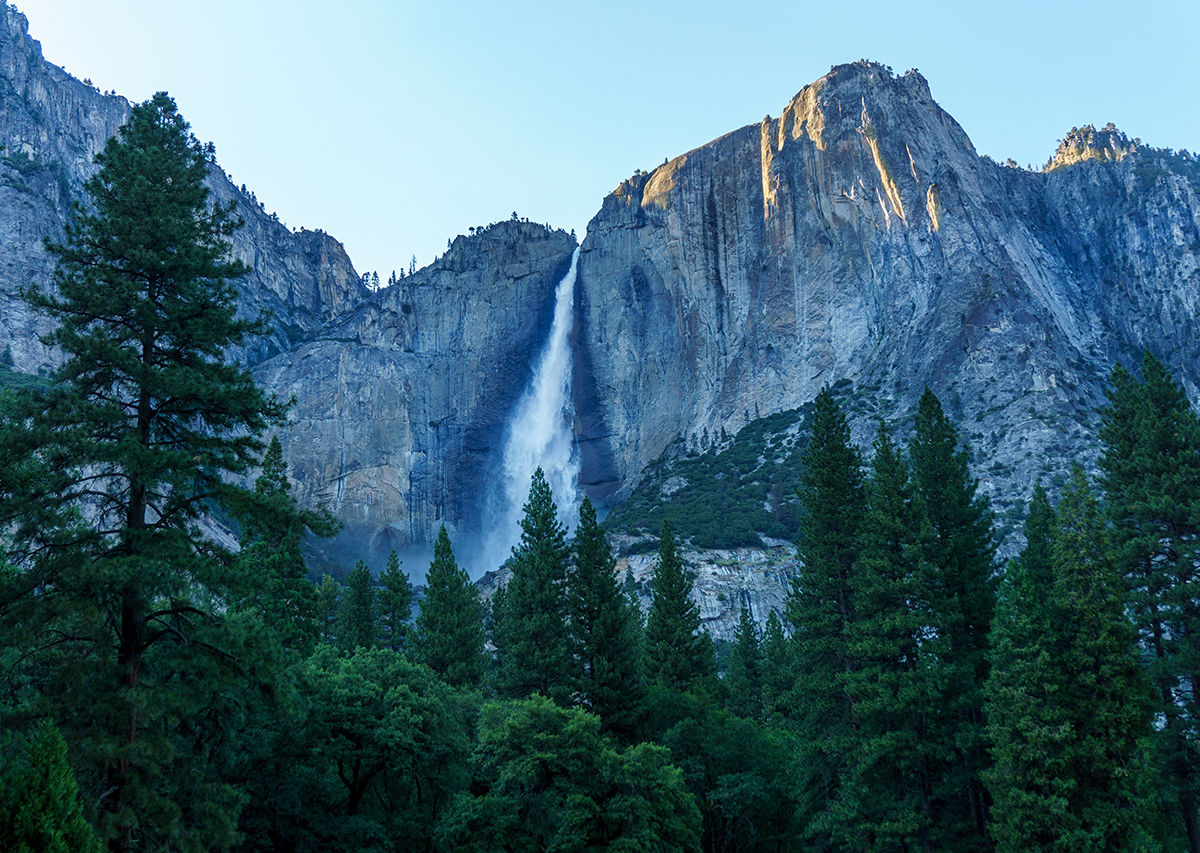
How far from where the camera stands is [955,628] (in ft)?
93.7

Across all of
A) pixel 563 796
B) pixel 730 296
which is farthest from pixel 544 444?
pixel 563 796

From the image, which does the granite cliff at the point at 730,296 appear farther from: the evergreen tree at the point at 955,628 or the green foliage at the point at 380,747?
the green foliage at the point at 380,747

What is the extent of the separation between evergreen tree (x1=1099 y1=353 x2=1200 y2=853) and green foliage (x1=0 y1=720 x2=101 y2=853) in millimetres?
26165

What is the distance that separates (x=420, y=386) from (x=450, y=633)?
8459 centimetres

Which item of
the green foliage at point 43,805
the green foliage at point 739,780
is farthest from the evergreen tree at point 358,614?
the green foliage at point 43,805

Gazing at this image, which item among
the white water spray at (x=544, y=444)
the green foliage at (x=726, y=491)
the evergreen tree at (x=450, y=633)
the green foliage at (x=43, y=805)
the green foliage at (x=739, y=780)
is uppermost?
the white water spray at (x=544, y=444)

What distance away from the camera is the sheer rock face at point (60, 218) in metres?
93.2

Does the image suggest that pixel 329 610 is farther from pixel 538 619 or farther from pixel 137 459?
pixel 137 459

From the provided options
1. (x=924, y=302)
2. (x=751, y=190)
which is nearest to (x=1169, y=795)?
(x=924, y=302)

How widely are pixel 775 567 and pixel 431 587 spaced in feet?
123

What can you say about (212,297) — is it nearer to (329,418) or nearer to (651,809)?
(651,809)

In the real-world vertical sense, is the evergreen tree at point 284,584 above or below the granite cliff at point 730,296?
below

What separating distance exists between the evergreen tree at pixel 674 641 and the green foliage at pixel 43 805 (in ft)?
108

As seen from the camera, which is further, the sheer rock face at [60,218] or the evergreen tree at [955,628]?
the sheer rock face at [60,218]
